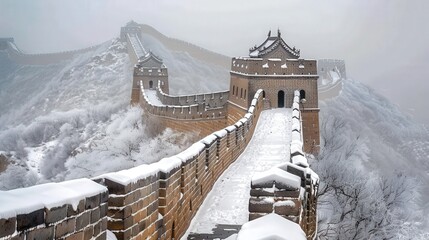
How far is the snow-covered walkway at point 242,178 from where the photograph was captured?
33.0 feet

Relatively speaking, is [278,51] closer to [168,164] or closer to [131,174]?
[168,164]

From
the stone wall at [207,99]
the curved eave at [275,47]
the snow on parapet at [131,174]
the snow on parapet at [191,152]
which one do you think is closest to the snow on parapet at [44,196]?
the snow on parapet at [131,174]

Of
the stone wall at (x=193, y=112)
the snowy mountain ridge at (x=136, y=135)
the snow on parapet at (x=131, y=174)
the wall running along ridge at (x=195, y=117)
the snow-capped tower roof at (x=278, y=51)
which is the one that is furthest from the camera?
the stone wall at (x=193, y=112)

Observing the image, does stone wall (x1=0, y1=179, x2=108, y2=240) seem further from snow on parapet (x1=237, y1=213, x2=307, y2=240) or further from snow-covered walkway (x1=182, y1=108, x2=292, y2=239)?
snow-covered walkway (x1=182, y1=108, x2=292, y2=239)

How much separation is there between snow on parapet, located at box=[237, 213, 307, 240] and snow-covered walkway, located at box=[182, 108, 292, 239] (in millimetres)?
4678

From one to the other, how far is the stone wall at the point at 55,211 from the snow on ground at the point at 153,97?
140 ft

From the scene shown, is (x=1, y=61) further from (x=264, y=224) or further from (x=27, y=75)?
(x=264, y=224)

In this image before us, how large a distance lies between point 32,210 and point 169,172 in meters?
4.04

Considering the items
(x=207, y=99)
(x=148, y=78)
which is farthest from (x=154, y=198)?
(x=148, y=78)

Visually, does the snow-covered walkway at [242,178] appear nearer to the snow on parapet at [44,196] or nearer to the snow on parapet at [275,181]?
the snow on parapet at [275,181]

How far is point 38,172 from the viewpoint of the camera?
1692 inches

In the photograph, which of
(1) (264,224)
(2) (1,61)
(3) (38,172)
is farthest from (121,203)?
(2) (1,61)

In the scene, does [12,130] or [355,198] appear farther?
[12,130]

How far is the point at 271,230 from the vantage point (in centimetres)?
402
